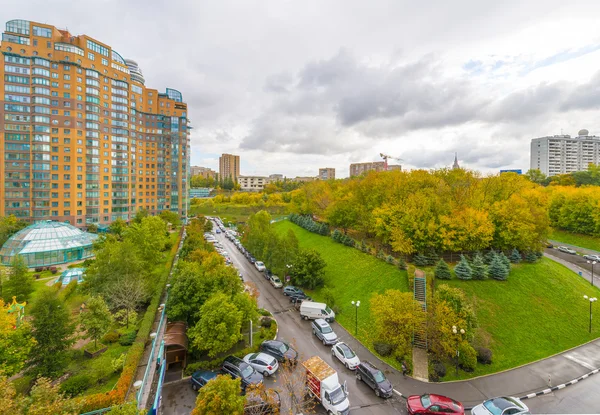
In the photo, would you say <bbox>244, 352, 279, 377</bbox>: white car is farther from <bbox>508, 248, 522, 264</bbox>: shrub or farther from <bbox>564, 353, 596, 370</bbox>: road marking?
<bbox>508, 248, 522, 264</bbox>: shrub

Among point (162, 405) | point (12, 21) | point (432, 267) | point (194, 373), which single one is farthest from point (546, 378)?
point (12, 21)

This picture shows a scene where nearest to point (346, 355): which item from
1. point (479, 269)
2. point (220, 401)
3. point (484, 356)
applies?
point (484, 356)

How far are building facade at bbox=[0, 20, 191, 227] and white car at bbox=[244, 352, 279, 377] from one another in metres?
59.9

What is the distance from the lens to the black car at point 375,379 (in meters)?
16.6

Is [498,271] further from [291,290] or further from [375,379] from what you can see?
[291,290]

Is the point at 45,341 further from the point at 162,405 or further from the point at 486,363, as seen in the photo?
the point at 486,363

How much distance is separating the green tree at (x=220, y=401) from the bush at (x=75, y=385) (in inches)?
342

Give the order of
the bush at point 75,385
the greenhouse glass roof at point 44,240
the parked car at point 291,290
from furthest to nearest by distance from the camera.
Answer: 1. the greenhouse glass roof at point 44,240
2. the parked car at point 291,290
3. the bush at point 75,385

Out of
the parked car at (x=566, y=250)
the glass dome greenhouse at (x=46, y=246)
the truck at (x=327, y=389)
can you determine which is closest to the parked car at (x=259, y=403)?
the truck at (x=327, y=389)

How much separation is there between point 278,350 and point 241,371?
3.46 m

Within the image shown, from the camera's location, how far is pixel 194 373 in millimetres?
18000

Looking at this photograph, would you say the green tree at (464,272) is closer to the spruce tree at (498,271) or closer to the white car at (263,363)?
the spruce tree at (498,271)

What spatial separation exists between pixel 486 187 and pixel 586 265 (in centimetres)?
1783

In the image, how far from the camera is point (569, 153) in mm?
130000
